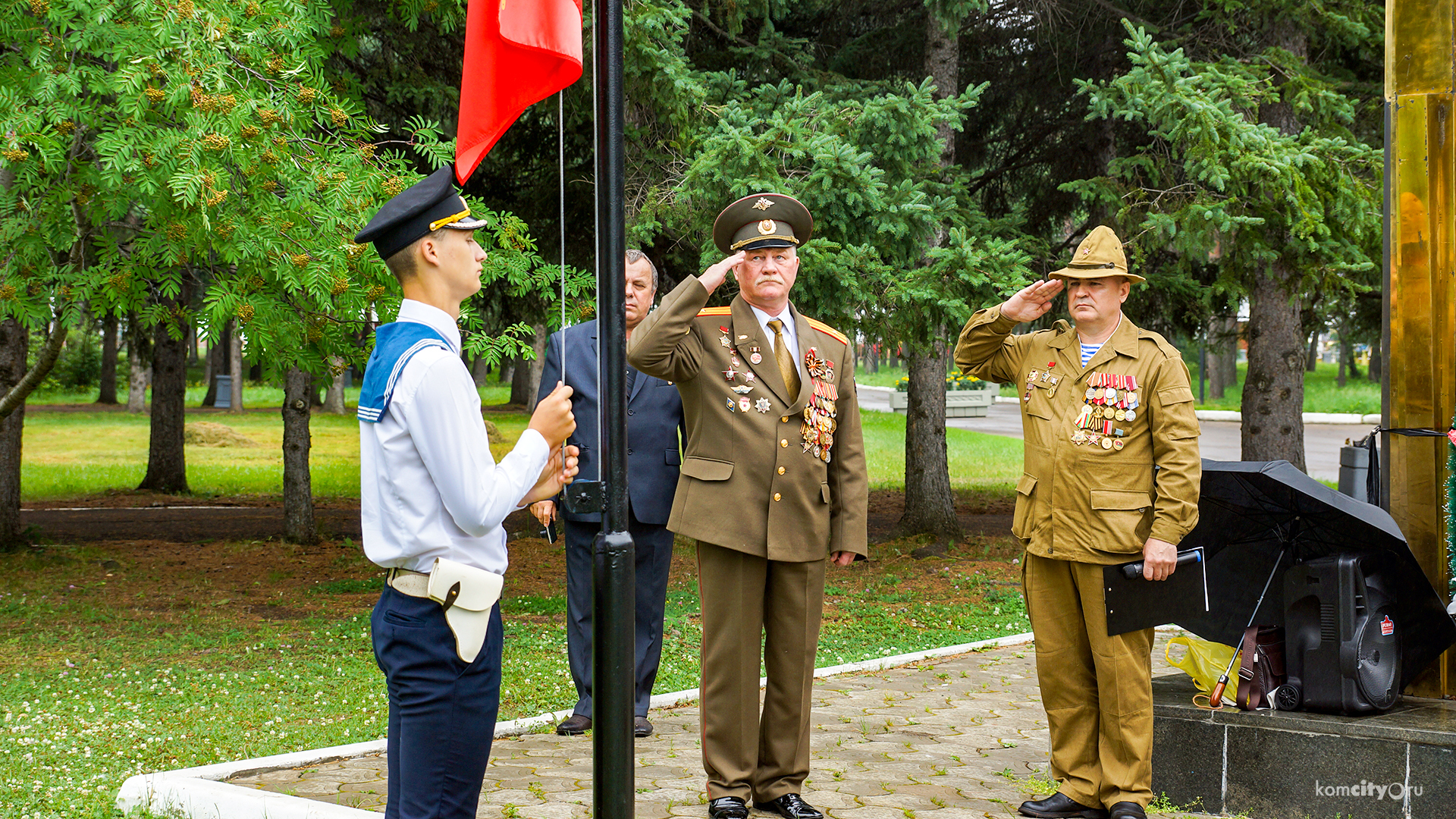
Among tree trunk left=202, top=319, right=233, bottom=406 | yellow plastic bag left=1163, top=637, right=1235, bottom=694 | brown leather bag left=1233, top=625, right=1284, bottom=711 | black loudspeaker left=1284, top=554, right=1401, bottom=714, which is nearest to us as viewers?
black loudspeaker left=1284, top=554, right=1401, bottom=714

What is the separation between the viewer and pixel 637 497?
5.61m

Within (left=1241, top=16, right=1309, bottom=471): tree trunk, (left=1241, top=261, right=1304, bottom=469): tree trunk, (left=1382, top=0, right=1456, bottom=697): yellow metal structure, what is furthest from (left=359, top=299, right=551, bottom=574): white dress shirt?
(left=1241, top=261, right=1304, bottom=469): tree trunk

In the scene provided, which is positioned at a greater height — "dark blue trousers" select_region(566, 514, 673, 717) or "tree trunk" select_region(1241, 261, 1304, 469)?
"tree trunk" select_region(1241, 261, 1304, 469)

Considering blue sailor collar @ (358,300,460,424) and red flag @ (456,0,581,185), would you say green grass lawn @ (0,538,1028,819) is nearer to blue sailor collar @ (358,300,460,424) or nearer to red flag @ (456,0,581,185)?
blue sailor collar @ (358,300,460,424)

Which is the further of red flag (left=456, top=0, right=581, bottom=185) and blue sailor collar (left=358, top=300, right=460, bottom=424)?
red flag (left=456, top=0, right=581, bottom=185)

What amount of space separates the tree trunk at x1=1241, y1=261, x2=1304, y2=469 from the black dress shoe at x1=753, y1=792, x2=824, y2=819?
9.90 metres

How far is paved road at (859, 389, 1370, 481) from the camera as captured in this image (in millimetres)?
23172

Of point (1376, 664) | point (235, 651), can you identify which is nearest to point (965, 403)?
point (235, 651)

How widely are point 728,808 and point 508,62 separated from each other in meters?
2.68

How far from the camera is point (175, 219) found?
704cm

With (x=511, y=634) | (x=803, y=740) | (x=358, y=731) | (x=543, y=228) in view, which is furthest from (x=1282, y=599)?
(x=543, y=228)

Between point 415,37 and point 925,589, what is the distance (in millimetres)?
6992

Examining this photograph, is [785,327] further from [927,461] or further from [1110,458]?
[927,461]

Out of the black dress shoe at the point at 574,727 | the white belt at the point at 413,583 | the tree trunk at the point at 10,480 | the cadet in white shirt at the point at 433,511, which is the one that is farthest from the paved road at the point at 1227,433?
the white belt at the point at 413,583
